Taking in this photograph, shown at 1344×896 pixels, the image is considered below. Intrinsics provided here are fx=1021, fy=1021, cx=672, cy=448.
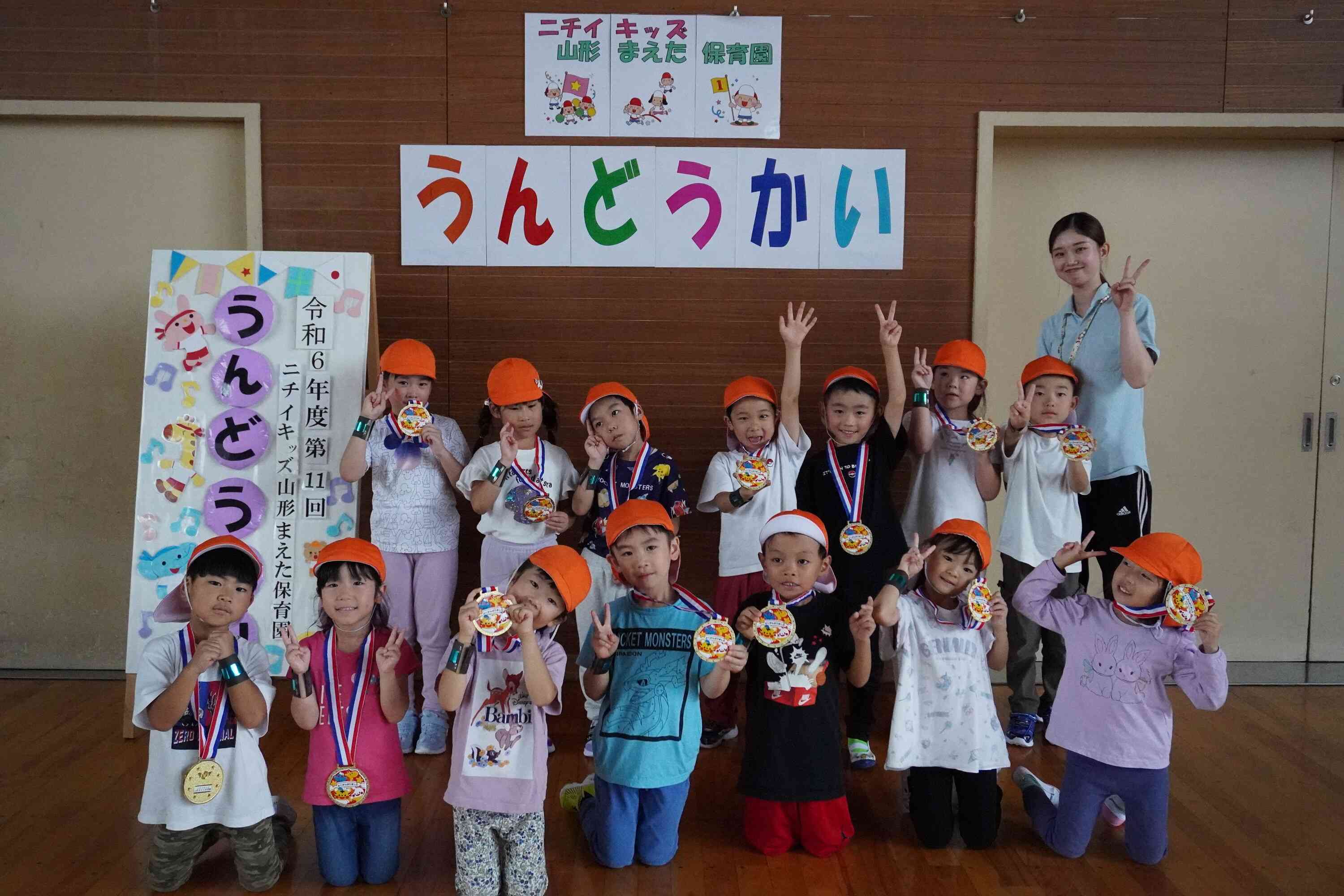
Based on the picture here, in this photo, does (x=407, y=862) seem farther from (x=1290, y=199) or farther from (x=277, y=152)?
(x=1290, y=199)

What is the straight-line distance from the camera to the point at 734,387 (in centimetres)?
361

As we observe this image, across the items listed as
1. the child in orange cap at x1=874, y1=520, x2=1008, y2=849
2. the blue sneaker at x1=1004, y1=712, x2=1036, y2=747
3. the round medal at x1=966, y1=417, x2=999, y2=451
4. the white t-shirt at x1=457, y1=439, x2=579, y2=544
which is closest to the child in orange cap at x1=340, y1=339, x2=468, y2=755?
the white t-shirt at x1=457, y1=439, x2=579, y2=544

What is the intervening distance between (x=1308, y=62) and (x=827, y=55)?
6.47 feet

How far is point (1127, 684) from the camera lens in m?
2.77

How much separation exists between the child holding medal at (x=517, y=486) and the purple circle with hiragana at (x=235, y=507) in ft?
2.52

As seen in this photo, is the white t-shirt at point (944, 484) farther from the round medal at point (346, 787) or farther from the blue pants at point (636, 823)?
the round medal at point (346, 787)

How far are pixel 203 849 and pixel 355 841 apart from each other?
15.2 inches

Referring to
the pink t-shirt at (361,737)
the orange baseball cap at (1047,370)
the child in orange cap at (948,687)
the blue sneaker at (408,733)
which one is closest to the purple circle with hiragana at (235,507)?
the blue sneaker at (408,733)

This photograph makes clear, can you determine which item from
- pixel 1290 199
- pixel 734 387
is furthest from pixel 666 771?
pixel 1290 199

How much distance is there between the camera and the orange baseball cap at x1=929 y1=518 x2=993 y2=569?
9.30ft

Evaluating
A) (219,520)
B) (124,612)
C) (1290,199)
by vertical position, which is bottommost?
(124,612)

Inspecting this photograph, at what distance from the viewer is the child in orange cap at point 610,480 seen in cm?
347

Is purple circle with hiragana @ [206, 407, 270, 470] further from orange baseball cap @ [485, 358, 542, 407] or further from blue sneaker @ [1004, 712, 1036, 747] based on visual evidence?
blue sneaker @ [1004, 712, 1036, 747]

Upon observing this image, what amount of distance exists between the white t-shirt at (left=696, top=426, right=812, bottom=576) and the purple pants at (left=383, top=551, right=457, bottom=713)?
965 mm
